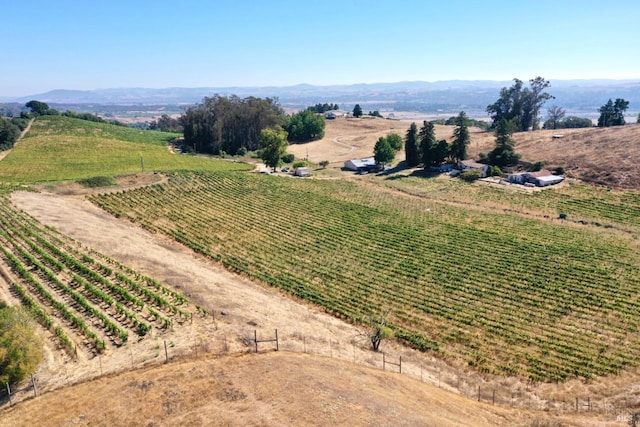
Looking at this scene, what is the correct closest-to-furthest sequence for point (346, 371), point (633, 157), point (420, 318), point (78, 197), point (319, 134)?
1. point (346, 371)
2. point (420, 318)
3. point (78, 197)
4. point (633, 157)
5. point (319, 134)

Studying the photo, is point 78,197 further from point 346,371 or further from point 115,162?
point 346,371

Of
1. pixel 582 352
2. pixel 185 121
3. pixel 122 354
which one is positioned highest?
pixel 185 121

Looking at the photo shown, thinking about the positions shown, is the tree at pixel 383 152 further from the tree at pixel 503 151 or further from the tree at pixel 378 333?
the tree at pixel 378 333

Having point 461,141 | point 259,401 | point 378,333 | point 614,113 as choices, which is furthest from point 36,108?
point 614,113

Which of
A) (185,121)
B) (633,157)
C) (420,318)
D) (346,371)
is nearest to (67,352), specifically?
(346,371)

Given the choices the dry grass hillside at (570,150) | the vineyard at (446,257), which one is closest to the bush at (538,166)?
the dry grass hillside at (570,150)

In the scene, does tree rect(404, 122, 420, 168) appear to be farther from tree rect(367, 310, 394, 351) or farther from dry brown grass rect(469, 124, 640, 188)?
tree rect(367, 310, 394, 351)

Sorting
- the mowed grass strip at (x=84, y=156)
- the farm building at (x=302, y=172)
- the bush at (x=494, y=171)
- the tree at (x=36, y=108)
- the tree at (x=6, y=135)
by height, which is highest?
the tree at (x=36, y=108)
